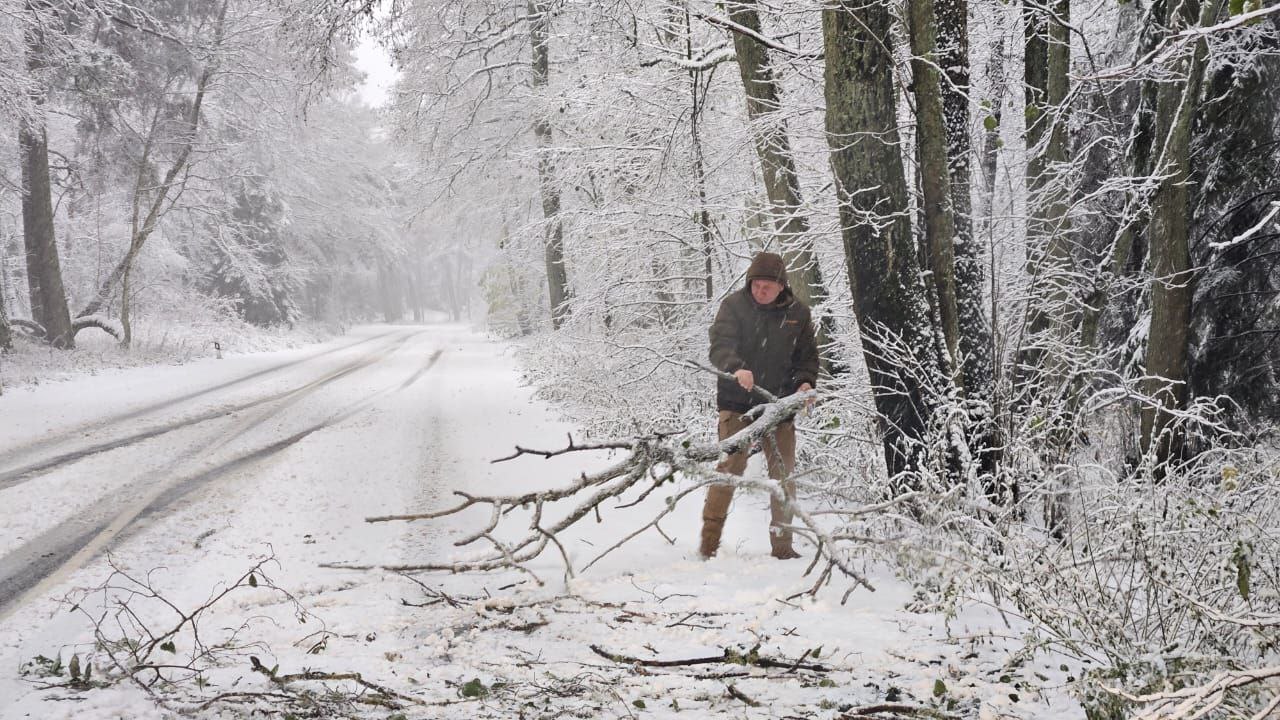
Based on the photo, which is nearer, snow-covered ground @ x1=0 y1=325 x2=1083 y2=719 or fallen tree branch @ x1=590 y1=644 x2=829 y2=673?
snow-covered ground @ x1=0 y1=325 x2=1083 y2=719

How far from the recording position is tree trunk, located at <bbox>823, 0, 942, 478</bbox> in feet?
15.9

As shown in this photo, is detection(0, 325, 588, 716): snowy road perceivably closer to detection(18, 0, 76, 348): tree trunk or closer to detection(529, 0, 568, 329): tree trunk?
detection(529, 0, 568, 329): tree trunk

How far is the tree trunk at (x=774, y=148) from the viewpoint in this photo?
748cm

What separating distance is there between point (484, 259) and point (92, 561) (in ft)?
113

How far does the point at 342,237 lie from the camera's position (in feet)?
A: 117

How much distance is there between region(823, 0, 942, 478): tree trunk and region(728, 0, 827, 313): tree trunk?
2.04 meters

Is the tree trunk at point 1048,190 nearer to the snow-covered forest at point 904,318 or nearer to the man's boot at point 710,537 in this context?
the snow-covered forest at point 904,318

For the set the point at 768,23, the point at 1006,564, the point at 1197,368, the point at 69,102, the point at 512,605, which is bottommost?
the point at 512,605

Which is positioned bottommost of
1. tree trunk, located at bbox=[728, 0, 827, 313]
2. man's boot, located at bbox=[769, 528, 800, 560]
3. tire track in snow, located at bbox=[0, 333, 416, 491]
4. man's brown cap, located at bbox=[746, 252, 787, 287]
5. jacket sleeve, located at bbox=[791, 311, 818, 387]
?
man's boot, located at bbox=[769, 528, 800, 560]

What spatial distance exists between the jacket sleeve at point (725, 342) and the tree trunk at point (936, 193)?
4.28 feet

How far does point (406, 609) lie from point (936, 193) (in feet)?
13.2

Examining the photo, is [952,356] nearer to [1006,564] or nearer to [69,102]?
[1006,564]

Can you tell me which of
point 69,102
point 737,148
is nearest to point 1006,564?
point 737,148

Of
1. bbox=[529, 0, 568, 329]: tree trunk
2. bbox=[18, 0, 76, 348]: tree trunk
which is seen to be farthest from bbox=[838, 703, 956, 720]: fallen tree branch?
bbox=[18, 0, 76, 348]: tree trunk
